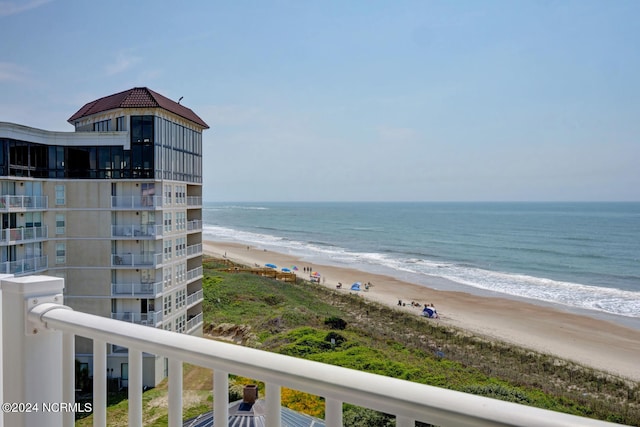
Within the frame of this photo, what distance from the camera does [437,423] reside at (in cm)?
77

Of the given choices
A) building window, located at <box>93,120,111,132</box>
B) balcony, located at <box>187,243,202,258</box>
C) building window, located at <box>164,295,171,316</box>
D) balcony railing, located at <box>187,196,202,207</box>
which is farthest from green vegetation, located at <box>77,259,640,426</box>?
building window, located at <box>93,120,111,132</box>

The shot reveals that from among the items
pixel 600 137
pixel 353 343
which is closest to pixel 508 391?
pixel 353 343

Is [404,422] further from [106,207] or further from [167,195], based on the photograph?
[167,195]

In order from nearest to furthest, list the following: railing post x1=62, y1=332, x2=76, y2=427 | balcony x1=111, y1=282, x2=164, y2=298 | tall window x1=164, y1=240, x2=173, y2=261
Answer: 1. railing post x1=62, y1=332, x2=76, y2=427
2. balcony x1=111, y1=282, x2=164, y2=298
3. tall window x1=164, y1=240, x2=173, y2=261

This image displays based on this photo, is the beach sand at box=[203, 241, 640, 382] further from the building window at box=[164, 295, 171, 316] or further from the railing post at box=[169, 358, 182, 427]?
the railing post at box=[169, 358, 182, 427]

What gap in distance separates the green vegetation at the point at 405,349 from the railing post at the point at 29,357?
9.15m

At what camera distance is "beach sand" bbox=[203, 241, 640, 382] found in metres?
17.5

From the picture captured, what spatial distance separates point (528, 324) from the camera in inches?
838

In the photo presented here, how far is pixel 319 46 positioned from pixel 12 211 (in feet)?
47.4

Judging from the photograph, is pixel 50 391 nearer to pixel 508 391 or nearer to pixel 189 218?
pixel 508 391

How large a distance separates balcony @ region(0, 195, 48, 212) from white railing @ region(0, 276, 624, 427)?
13.2 meters

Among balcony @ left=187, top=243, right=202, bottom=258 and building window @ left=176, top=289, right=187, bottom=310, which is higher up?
balcony @ left=187, top=243, right=202, bottom=258

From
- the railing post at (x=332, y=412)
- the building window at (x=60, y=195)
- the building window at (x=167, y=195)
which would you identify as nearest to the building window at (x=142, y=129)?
the building window at (x=167, y=195)

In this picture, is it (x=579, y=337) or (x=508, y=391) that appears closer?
(x=508, y=391)
